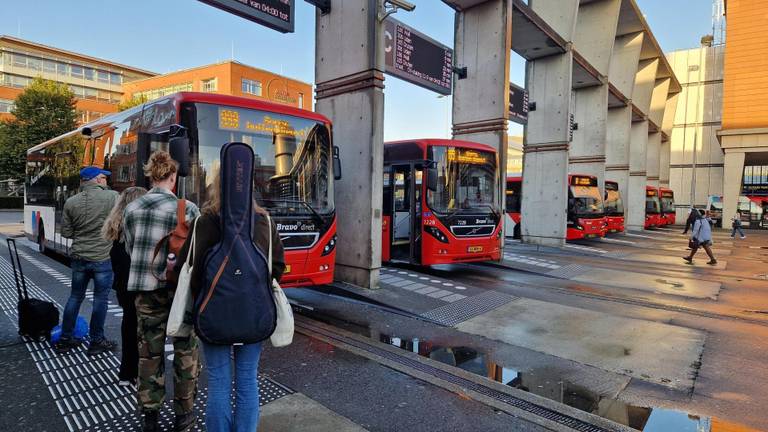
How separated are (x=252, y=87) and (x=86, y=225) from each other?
184 feet

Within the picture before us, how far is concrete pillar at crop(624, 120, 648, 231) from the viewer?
32.2 meters

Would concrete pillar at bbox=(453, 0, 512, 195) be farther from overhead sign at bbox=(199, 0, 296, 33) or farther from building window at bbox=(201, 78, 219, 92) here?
building window at bbox=(201, 78, 219, 92)

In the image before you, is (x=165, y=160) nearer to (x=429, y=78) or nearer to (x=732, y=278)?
(x=429, y=78)

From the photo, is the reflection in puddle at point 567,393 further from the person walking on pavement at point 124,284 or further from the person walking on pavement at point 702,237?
the person walking on pavement at point 702,237

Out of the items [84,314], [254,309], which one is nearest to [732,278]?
[254,309]

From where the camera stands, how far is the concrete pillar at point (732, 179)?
114 ft

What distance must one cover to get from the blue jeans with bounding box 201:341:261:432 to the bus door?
7.89 m

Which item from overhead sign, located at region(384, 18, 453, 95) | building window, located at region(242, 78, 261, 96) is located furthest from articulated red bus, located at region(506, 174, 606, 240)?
building window, located at region(242, 78, 261, 96)

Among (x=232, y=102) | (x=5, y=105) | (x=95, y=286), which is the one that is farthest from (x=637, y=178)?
(x=5, y=105)

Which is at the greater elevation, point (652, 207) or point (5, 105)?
point (5, 105)

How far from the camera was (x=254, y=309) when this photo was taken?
8.13 ft

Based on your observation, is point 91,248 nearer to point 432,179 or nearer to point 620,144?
point 432,179

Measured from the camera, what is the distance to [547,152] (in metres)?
18.1

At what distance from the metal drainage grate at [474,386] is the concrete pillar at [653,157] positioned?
132 feet
